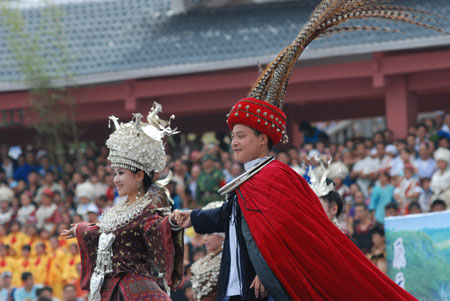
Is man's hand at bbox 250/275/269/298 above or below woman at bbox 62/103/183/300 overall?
below

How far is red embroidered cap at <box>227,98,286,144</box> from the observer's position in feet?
16.3

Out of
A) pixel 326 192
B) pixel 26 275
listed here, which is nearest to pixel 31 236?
pixel 26 275

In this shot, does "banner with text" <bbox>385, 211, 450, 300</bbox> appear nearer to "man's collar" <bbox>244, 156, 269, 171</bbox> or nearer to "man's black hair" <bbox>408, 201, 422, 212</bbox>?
"man's black hair" <bbox>408, 201, 422, 212</bbox>

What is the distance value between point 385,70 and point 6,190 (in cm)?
622

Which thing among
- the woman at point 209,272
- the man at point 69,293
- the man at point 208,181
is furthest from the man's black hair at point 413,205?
the man at point 69,293

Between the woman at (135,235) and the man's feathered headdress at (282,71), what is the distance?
1.03 meters

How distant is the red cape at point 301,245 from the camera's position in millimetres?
4695

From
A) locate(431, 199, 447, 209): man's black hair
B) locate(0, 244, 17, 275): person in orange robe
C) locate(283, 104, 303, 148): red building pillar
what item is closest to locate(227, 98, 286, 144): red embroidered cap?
locate(431, 199, 447, 209): man's black hair

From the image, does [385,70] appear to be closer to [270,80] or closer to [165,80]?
[165,80]

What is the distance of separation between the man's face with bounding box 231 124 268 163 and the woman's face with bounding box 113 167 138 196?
1162mm

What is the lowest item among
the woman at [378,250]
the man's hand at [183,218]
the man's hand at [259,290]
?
the woman at [378,250]

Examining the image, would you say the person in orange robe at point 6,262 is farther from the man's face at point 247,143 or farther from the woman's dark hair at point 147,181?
the man's face at point 247,143

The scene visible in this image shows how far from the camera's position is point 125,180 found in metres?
5.95

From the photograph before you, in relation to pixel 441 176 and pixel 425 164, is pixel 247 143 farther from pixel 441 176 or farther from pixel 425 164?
pixel 425 164
